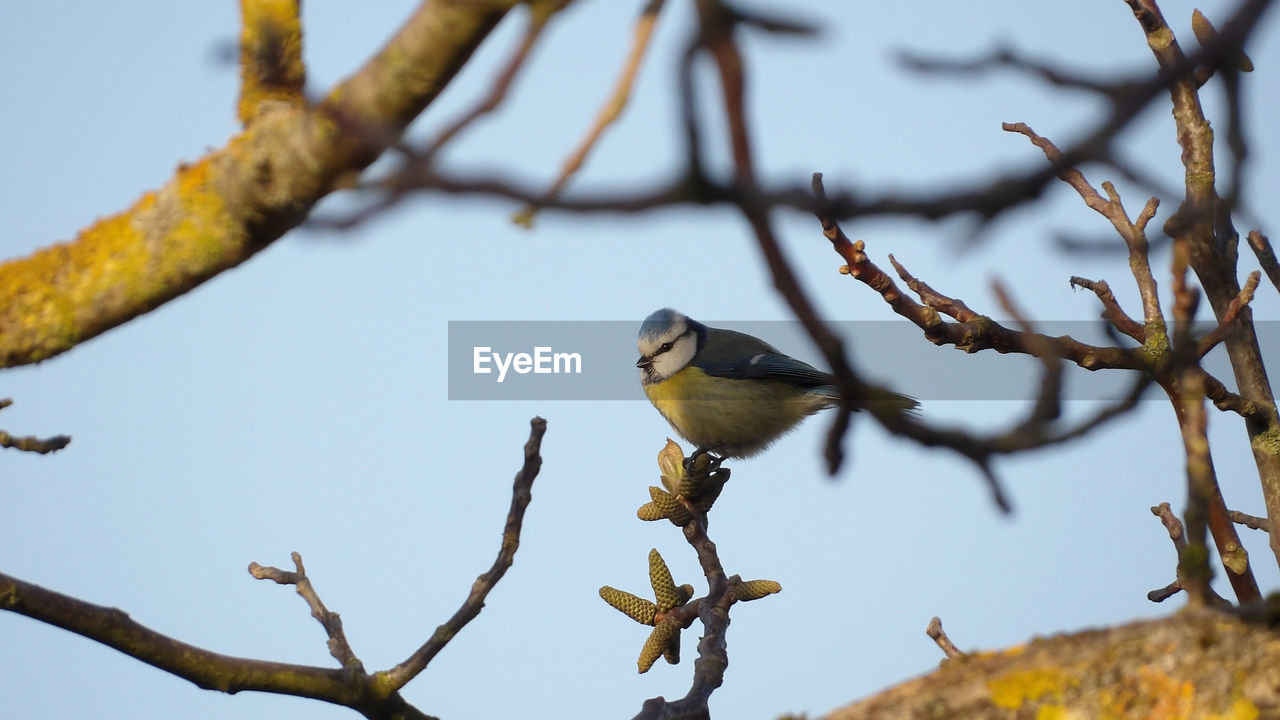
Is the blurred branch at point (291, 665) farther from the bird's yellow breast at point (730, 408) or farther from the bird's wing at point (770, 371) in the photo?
the bird's wing at point (770, 371)

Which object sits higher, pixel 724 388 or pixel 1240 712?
pixel 724 388

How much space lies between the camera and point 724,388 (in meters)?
7.36

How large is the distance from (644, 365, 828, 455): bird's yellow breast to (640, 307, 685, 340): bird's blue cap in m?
0.35

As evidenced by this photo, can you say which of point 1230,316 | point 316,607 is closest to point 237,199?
point 316,607

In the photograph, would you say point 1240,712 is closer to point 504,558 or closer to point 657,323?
point 504,558

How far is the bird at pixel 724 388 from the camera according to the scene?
23.9ft

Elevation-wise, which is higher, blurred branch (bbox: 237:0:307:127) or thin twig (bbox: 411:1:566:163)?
blurred branch (bbox: 237:0:307:127)

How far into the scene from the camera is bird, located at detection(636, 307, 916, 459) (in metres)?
7.29

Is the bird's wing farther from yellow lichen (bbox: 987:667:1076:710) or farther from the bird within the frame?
yellow lichen (bbox: 987:667:1076:710)

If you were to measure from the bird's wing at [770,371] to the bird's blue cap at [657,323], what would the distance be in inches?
14.7

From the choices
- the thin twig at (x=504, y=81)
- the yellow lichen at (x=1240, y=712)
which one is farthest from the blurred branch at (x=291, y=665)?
the thin twig at (x=504, y=81)

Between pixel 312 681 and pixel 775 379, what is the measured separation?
17.5 ft

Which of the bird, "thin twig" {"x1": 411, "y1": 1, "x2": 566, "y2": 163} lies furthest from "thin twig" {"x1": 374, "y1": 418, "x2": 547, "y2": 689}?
the bird

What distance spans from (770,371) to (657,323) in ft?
2.92
